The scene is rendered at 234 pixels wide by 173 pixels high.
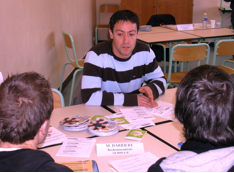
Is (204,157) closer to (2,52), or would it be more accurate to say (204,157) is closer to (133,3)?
(2,52)

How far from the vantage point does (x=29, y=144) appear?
921 mm

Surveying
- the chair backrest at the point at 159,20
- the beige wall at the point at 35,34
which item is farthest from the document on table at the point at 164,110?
the chair backrest at the point at 159,20

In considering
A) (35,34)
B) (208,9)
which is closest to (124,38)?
(35,34)

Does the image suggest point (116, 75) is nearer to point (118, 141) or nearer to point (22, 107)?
point (118, 141)

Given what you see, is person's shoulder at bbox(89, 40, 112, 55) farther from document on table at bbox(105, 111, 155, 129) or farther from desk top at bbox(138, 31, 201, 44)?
desk top at bbox(138, 31, 201, 44)

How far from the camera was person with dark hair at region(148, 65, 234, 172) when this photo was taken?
81 cm

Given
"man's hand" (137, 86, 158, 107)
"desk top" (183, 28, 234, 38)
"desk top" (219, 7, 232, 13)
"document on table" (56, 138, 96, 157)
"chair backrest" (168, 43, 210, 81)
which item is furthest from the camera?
"desk top" (219, 7, 232, 13)

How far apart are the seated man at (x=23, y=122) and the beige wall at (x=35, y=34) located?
1199mm

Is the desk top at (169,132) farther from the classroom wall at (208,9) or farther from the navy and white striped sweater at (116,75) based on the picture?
the classroom wall at (208,9)

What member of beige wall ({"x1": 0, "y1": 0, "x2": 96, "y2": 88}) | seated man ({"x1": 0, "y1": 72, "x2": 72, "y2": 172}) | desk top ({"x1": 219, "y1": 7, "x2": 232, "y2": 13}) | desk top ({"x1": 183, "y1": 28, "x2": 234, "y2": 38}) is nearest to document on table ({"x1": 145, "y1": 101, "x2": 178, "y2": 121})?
seated man ({"x1": 0, "y1": 72, "x2": 72, "y2": 172})

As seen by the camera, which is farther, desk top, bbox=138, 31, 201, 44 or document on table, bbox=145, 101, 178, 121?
desk top, bbox=138, 31, 201, 44

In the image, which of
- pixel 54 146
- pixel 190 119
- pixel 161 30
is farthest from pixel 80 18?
pixel 190 119

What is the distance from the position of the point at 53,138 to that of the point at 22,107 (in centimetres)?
56

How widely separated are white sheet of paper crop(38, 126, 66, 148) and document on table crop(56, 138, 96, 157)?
44 millimetres
